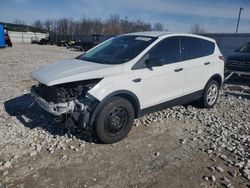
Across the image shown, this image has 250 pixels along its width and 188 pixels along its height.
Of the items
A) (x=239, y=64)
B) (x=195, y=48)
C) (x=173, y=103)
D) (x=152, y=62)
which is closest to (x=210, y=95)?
(x=195, y=48)

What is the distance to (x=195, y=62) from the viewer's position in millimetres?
5613

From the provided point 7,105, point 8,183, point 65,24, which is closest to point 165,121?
point 8,183

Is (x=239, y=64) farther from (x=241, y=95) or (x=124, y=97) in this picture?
(x=124, y=97)

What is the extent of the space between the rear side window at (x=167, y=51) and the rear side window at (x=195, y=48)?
0.19m

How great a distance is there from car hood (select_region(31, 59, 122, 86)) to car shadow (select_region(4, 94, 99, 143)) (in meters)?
0.75

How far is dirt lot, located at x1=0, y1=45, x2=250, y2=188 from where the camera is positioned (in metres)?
3.38

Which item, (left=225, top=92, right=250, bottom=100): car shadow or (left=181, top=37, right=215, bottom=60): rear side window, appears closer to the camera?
(left=181, top=37, right=215, bottom=60): rear side window

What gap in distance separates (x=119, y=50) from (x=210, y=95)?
2.85 meters

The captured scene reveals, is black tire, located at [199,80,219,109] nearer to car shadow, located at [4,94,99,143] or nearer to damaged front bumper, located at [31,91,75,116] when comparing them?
car shadow, located at [4,94,99,143]

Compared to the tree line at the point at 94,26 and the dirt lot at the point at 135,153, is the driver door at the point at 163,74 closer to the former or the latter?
the dirt lot at the point at 135,153

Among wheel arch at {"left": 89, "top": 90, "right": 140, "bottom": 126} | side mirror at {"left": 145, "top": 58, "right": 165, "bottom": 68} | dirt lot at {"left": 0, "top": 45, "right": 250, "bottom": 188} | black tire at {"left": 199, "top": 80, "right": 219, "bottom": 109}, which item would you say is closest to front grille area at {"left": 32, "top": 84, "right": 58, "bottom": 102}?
wheel arch at {"left": 89, "top": 90, "right": 140, "bottom": 126}

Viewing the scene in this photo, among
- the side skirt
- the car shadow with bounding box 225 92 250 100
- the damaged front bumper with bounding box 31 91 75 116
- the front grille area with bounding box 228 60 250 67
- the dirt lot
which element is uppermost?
the front grille area with bounding box 228 60 250 67

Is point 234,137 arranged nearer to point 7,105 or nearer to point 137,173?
point 137,173

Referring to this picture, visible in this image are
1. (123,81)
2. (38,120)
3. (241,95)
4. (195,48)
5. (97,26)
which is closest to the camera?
(123,81)
